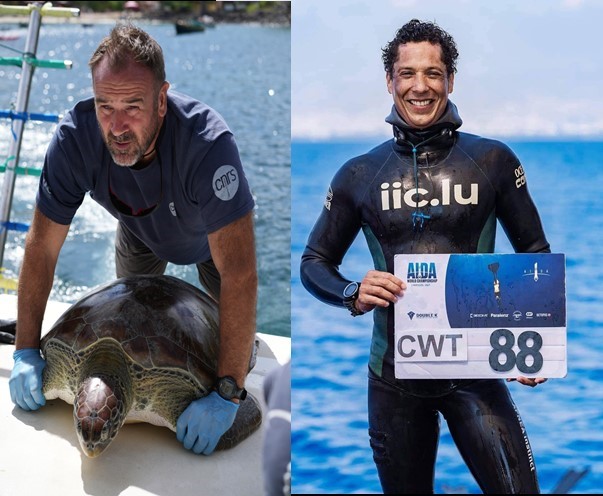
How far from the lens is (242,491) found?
2416mm

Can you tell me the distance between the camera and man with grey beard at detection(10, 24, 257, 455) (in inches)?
98.7

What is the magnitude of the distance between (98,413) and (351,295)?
0.92 meters

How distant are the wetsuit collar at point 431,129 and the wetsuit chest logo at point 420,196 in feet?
0.31

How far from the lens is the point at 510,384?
1.87 metres

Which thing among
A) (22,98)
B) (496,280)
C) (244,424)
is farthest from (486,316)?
(22,98)

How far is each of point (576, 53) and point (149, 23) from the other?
64.5 feet

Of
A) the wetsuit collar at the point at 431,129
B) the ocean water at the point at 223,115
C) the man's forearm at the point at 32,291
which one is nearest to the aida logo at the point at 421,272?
the wetsuit collar at the point at 431,129

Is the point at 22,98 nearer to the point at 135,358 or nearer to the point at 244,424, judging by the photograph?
the point at 135,358

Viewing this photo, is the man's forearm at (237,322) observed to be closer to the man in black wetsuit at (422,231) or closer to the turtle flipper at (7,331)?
the man in black wetsuit at (422,231)

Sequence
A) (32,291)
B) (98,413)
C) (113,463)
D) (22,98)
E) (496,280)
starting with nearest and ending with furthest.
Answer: (496,280)
(98,413)
(113,463)
(32,291)
(22,98)

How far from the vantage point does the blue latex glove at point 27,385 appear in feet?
8.98

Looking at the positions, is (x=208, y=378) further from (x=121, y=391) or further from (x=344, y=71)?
(x=344, y=71)

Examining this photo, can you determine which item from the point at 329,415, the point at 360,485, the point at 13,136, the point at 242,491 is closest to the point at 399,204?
the point at 329,415

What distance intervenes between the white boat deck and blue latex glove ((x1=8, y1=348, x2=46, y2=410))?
40mm
